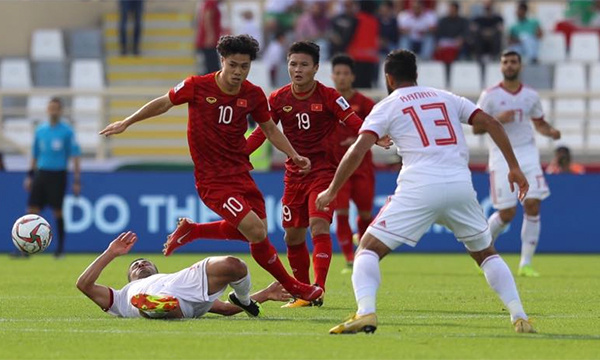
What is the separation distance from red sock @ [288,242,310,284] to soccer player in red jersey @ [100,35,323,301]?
1069mm

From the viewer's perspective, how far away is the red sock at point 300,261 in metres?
12.4

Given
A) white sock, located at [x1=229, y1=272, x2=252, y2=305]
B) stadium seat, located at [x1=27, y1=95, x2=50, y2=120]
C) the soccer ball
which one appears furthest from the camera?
stadium seat, located at [x1=27, y1=95, x2=50, y2=120]

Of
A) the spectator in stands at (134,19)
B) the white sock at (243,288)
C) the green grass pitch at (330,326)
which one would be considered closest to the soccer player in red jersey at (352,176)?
the green grass pitch at (330,326)

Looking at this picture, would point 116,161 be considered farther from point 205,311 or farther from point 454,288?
point 205,311

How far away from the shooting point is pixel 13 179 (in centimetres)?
2205

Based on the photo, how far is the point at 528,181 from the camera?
631 inches

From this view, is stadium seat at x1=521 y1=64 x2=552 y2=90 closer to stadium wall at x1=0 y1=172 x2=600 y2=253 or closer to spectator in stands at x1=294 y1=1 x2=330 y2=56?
spectator in stands at x1=294 y1=1 x2=330 y2=56

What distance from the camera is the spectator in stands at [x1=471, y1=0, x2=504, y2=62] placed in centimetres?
2692

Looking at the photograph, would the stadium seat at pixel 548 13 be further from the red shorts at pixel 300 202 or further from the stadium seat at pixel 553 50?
the red shorts at pixel 300 202

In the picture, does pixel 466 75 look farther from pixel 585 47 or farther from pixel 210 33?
pixel 210 33

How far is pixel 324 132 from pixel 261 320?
2484mm

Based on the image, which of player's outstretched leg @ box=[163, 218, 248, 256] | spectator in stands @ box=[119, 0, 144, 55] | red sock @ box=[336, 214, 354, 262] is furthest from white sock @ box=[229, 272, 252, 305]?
spectator in stands @ box=[119, 0, 144, 55]

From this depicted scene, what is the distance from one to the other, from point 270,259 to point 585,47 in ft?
61.5

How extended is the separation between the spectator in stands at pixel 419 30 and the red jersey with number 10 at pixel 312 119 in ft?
50.0
